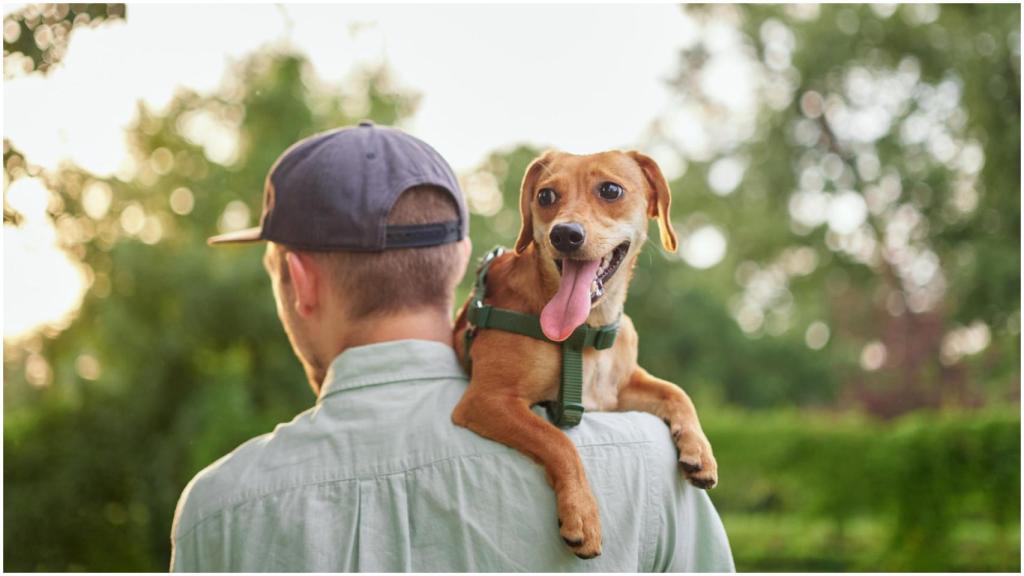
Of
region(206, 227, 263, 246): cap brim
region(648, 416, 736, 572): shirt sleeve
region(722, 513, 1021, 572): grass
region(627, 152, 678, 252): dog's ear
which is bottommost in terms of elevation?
region(722, 513, 1021, 572): grass

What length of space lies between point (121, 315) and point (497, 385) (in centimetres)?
1213

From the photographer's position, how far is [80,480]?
13141mm

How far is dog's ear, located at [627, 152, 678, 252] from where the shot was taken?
2420mm

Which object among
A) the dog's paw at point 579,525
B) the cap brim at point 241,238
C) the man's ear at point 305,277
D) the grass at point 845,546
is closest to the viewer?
the dog's paw at point 579,525

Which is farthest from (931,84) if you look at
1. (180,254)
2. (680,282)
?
(180,254)

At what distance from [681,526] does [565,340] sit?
44cm

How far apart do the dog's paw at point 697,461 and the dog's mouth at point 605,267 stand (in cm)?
36

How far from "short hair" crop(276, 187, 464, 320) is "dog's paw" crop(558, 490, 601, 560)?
1.83 ft

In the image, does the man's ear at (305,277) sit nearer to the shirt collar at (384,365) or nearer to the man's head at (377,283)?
the man's head at (377,283)

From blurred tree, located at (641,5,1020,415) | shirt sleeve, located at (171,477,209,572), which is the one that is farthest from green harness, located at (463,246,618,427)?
blurred tree, located at (641,5,1020,415)

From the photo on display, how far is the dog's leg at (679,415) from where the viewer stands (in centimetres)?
220

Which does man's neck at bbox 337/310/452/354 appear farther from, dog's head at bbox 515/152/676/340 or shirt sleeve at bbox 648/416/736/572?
shirt sleeve at bbox 648/416/736/572

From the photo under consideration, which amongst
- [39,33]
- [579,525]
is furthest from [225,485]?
[39,33]

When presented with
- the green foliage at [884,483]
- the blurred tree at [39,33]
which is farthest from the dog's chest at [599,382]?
the green foliage at [884,483]
